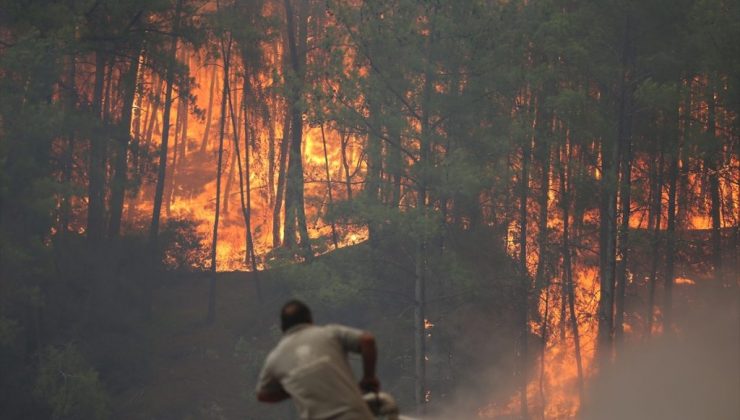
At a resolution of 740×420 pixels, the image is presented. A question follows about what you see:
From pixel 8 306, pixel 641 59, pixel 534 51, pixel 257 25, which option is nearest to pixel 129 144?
pixel 257 25

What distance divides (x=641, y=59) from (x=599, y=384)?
10.7 meters

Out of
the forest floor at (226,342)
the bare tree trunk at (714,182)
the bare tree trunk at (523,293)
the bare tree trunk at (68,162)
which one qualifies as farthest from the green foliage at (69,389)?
the bare tree trunk at (714,182)

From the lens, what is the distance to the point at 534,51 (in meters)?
27.5

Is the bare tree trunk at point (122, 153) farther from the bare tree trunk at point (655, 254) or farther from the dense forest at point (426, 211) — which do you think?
the bare tree trunk at point (655, 254)

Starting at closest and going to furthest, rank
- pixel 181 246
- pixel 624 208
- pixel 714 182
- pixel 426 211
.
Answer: pixel 426 211 → pixel 624 208 → pixel 714 182 → pixel 181 246

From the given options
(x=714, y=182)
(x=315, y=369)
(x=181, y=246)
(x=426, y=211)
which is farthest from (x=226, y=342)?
(x=315, y=369)

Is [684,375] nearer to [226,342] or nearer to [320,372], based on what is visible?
[226,342]

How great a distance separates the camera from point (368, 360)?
461 cm

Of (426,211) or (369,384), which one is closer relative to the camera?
(369,384)

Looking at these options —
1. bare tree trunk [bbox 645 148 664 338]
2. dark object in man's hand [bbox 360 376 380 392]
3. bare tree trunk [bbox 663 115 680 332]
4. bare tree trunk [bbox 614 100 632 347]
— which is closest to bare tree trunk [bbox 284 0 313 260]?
bare tree trunk [bbox 614 100 632 347]

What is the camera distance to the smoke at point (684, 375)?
98.7ft

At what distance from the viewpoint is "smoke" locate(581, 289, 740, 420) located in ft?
98.7

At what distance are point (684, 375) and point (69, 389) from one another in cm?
2051

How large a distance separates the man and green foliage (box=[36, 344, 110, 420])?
66.3 ft
